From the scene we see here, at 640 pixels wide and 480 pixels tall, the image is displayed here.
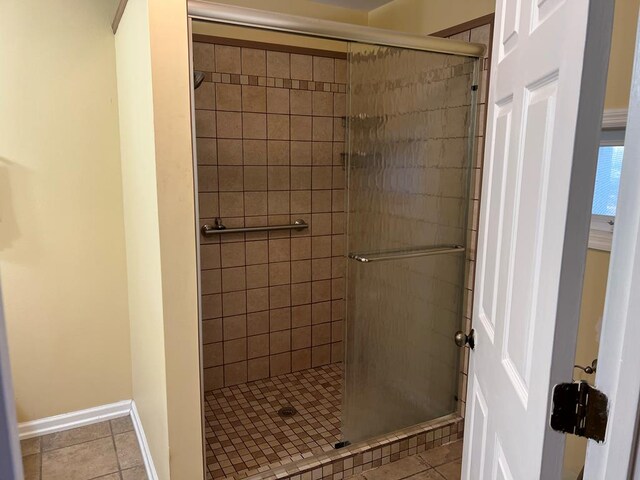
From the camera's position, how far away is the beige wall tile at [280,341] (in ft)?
9.68

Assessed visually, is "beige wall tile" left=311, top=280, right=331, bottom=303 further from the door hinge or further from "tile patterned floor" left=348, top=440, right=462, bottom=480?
the door hinge

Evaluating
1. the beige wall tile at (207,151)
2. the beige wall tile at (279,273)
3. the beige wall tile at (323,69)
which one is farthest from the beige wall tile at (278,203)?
the beige wall tile at (323,69)

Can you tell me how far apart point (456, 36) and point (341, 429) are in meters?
2.04

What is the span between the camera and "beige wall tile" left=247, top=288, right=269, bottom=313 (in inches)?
111

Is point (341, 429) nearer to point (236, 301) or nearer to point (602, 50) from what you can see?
point (236, 301)

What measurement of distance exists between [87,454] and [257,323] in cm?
112

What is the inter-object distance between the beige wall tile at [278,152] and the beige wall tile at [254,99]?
0.66 feet

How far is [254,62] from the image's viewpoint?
8.48ft

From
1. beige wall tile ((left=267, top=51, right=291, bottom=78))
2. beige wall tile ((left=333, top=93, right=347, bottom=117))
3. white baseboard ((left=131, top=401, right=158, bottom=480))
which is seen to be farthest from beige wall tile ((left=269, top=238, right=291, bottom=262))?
white baseboard ((left=131, top=401, right=158, bottom=480))

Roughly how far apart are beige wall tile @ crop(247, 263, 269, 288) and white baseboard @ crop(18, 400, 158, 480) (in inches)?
36.5

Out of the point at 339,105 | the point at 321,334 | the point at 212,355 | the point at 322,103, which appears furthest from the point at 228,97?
the point at 321,334

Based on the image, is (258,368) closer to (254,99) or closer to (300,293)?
(300,293)

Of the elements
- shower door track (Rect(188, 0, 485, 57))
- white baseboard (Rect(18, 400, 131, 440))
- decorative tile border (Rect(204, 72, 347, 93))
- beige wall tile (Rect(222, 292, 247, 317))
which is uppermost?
shower door track (Rect(188, 0, 485, 57))

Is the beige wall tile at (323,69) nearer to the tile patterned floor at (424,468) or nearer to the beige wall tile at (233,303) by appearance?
the beige wall tile at (233,303)
